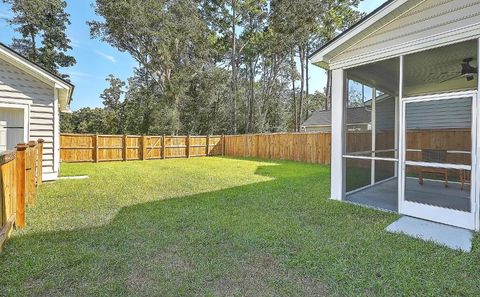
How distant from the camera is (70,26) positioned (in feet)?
66.5

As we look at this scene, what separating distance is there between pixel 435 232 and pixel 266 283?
2.65 metres

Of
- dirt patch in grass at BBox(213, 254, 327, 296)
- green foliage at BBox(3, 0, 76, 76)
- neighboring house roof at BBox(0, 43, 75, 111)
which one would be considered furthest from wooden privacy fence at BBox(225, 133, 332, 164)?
green foliage at BBox(3, 0, 76, 76)

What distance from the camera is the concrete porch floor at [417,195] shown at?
14.8ft

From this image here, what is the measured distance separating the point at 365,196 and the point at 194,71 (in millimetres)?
16633

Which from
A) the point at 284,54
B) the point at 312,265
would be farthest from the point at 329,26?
the point at 312,265

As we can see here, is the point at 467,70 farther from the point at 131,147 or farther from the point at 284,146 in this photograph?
the point at 131,147

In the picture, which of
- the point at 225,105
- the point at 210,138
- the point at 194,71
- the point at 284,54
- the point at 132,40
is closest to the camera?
the point at 210,138

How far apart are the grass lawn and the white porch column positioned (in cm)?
41

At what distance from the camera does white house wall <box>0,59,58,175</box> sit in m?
6.65

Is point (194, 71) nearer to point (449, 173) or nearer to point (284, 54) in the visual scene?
point (284, 54)

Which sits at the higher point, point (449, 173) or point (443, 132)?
point (443, 132)

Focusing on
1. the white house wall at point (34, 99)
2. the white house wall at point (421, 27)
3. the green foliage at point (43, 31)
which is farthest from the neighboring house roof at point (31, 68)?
the green foliage at point (43, 31)

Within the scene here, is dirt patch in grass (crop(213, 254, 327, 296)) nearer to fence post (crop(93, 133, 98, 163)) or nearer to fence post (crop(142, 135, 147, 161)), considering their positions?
fence post (crop(93, 133, 98, 163))

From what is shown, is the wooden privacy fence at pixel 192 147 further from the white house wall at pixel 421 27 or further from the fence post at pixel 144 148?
the white house wall at pixel 421 27
